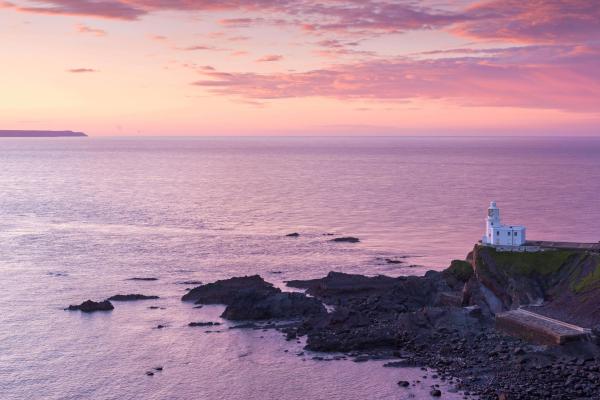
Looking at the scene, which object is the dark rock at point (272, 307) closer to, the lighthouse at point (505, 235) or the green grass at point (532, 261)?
the green grass at point (532, 261)

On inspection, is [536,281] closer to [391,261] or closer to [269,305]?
[269,305]

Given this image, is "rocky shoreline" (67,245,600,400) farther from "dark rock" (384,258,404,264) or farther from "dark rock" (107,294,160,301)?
"dark rock" (384,258,404,264)

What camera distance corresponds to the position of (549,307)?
56812 mm

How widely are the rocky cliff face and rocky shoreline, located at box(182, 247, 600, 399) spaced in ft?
0.35

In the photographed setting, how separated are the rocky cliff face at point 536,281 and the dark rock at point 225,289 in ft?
63.7

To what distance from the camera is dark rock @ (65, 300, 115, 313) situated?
212ft

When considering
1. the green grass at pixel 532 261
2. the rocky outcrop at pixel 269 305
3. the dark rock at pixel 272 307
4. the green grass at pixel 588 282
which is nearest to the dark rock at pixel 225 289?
the rocky outcrop at pixel 269 305

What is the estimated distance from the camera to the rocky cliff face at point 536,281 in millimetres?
56562

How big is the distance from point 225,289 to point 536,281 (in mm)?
30108

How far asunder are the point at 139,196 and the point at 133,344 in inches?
4395

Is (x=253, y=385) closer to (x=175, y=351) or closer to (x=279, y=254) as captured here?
(x=175, y=351)

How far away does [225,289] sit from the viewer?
230ft

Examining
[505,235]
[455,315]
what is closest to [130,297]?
[455,315]

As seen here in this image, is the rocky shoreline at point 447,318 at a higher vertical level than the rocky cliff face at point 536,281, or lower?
lower
